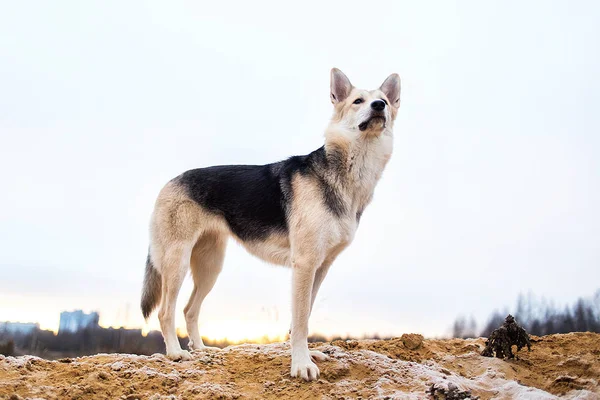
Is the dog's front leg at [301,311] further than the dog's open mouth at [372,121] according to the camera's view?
No

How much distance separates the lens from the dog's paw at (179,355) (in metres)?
8.14

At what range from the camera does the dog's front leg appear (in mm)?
7320

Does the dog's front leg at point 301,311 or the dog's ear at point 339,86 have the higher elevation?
the dog's ear at point 339,86

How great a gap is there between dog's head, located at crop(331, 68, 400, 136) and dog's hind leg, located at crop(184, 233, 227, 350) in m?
2.76

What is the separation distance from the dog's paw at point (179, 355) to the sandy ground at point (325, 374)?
0.13 m

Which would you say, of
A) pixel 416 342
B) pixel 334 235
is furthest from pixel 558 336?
pixel 334 235

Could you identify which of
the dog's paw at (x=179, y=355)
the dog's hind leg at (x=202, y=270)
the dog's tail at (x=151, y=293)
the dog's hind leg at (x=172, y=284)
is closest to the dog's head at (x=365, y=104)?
the dog's hind leg at (x=202, y=270)

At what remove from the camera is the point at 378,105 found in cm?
758

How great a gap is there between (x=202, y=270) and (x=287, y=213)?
6.95 feet

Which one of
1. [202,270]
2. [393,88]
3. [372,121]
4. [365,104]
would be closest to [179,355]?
[202,270]

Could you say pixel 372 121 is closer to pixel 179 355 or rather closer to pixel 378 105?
pixel 378 105

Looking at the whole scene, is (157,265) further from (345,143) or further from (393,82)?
(393,82)

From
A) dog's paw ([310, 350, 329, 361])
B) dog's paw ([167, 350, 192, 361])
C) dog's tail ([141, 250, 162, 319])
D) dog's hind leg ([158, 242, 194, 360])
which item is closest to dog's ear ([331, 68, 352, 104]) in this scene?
dog's hind leg ([158, 242, 194, 360])

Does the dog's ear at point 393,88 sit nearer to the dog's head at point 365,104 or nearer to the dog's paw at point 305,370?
the dog's head at point 365,104
